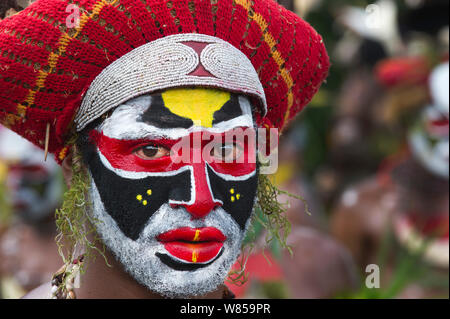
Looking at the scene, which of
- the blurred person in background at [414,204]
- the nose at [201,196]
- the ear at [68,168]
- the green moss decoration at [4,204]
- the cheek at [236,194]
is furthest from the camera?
the green moss decoration at [4,204]

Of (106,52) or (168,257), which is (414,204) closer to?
(168,257)

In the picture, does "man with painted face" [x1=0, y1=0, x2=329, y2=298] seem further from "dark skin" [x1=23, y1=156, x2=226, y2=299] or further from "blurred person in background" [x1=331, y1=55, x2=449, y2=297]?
"blurred person in background" [x1=331, y1=55, x2=449, y2=297]

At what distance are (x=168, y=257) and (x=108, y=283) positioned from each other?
40cm

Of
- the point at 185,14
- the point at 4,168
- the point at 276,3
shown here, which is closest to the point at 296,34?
the point at 276,3

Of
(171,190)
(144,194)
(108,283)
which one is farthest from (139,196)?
(108,283)

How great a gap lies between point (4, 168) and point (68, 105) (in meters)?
4.40

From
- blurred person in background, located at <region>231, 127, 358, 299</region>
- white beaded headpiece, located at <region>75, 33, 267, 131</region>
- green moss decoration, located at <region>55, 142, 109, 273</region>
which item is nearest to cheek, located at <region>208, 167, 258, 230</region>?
white beaded headpiece, located at <region>75, 33, 267, 131</region>

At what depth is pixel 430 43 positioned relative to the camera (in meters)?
5.49

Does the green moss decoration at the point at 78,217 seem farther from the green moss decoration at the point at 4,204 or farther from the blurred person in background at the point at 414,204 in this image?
the green moss decoration at the point at 4,204

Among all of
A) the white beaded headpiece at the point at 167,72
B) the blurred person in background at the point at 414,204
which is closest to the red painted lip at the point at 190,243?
the white beaded headpiece at the point at 167,72

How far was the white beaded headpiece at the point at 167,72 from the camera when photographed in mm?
2381

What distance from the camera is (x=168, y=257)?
7.66 ft

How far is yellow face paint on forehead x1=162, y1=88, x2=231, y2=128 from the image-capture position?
239 centimetres

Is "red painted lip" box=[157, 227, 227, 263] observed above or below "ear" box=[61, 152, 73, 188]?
below
